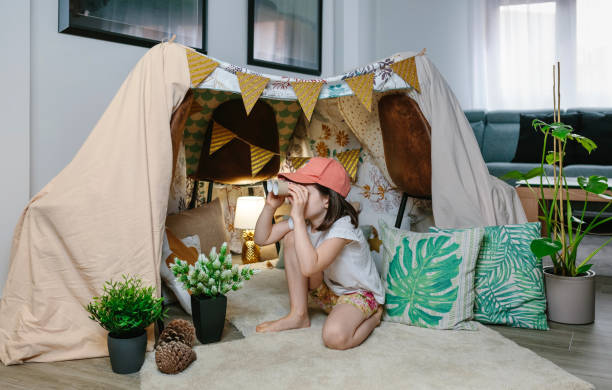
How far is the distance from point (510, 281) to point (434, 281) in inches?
11.8

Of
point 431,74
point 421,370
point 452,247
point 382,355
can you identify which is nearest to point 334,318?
point 382,355

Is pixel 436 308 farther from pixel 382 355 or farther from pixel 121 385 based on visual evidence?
pixel 121 385

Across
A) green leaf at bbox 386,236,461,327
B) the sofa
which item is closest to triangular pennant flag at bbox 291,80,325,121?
green leaf at bbox 386,236,461,327

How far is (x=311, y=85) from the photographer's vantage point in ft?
6.56

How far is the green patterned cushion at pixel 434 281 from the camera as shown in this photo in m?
A: 1.72

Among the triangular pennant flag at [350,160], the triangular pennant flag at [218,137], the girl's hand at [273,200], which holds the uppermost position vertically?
the triangular pennant flag at [218,137]

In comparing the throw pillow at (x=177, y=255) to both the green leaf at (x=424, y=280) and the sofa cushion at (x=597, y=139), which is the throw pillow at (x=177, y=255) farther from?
the sofa cushion at (x=597, y=139)

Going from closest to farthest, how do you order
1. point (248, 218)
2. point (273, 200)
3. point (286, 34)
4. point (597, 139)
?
1. point (273, 200)
2. point (248, 218)
3. point (286, 34)
4. point (597, 139)

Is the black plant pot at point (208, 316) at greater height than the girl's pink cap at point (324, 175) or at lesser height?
lesser

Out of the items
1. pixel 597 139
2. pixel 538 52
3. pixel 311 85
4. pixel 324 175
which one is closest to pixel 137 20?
pixel 311 85

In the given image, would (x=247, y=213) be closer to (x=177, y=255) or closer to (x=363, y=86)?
(x=177, y=255)

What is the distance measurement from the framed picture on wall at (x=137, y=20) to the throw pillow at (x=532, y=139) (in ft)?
9.62

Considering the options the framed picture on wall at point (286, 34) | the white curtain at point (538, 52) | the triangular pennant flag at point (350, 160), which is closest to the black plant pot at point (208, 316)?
the triangular pennant flag at point (350, 160)

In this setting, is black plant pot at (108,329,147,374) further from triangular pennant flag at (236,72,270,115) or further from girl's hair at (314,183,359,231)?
triangular pennant flag at (236,72,270,115)
